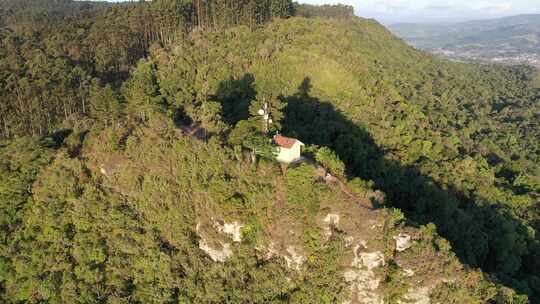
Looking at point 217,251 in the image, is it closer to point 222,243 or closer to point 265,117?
point 222,243

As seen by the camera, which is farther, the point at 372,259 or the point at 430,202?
the point at 430,202

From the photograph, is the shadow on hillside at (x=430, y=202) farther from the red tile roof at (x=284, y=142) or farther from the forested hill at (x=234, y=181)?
the red tile roof at (x=284, y=142)

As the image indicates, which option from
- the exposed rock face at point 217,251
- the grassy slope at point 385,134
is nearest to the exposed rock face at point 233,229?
the exposed rock face at point 217,251

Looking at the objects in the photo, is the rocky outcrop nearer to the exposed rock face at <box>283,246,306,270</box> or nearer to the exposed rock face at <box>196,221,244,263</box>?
the exposed rock face at <box>283,246,306,270</box>

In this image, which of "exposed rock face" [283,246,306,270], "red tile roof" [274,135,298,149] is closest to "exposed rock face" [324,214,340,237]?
"exposed rock face" [283,246,306,270]

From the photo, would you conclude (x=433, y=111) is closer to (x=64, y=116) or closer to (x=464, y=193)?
(x=464, y=193)

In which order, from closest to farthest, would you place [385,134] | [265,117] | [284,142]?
[284,142]
[265,117]
[385,134]

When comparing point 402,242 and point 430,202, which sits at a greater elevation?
point 402,242

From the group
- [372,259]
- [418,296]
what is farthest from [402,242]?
[418,296]
